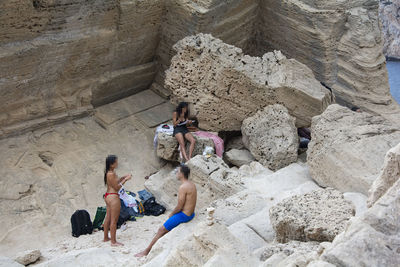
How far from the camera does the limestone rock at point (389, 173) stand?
3.47m

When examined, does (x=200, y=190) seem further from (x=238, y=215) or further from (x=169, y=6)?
(x=169, y=6)

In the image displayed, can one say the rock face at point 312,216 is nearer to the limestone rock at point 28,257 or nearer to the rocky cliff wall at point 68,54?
the limestone rock at point 28,257

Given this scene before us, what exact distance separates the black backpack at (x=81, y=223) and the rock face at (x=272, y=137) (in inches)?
97.7

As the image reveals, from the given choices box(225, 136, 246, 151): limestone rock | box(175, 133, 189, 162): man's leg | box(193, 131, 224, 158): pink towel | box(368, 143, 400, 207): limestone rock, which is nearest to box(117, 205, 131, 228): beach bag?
box(175, 133, 189, 162): man's leg

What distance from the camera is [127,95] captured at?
29.8 feet

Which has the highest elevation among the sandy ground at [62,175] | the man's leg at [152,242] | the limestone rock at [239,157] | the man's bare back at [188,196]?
the man's bare back at [188,196]

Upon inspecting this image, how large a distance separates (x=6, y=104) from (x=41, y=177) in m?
1.19

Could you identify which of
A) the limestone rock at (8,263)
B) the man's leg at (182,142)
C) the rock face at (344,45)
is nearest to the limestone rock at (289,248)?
the limestone rock at (8,263)

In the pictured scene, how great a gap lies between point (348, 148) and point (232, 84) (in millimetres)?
2170

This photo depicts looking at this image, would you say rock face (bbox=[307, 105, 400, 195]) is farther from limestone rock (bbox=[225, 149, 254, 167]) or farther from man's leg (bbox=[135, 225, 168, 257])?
man's leg (bbox=[135, 225, 168, 257])

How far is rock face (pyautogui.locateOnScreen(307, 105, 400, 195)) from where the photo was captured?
5.62 m

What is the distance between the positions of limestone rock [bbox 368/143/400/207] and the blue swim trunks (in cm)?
213

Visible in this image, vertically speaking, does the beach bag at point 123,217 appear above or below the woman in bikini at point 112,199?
below

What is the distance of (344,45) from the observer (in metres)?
8.92
